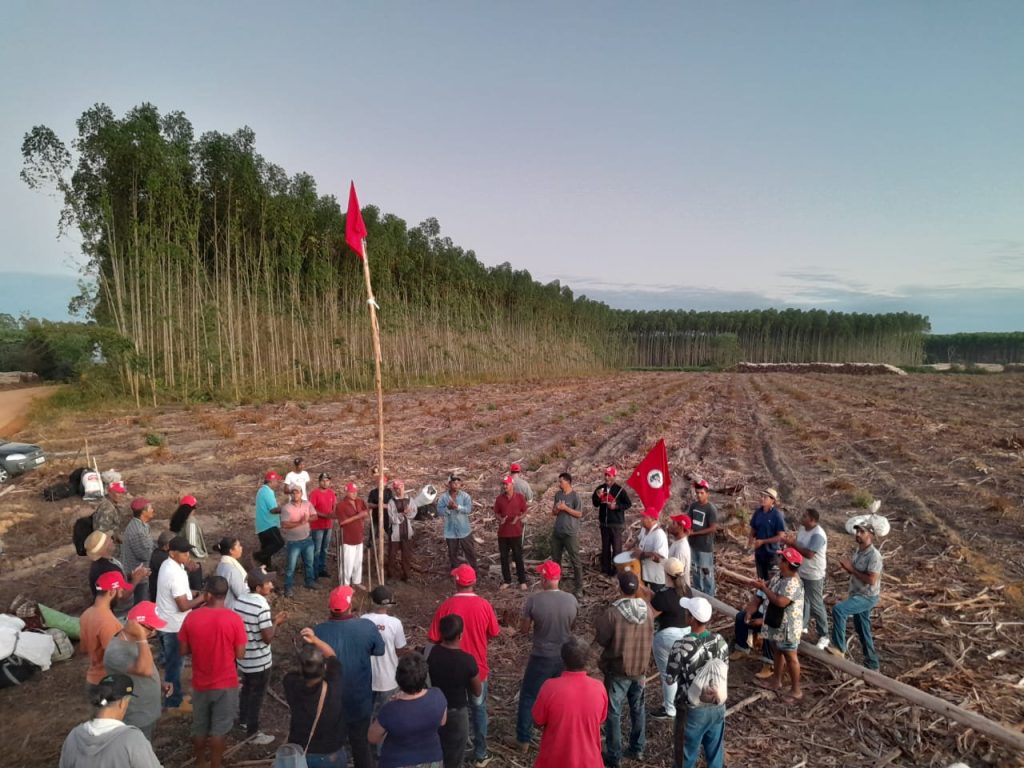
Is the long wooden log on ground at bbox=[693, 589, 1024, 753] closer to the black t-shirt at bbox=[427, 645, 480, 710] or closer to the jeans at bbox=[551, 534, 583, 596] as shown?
the jeans at bbox=[551, 534, 583, 596]

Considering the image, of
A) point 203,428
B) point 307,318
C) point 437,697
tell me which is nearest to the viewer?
point 437,697

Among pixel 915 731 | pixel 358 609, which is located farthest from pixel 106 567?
pixel 915 731

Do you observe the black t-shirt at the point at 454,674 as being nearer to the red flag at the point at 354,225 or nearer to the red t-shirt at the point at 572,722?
the red t-shirt at the point at 572,722

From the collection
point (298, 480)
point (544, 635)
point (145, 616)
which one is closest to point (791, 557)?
point (544, 635)

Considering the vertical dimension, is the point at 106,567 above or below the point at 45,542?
above

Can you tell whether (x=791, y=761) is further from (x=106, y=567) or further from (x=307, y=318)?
(x=307, y=318)

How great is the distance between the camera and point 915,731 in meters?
6.61

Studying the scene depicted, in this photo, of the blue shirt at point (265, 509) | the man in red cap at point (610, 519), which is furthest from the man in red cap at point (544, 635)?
the blue shirt at point (265, 509)

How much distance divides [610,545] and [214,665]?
7.17m

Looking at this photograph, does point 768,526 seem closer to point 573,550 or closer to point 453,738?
point 573,550

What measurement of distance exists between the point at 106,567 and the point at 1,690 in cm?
262

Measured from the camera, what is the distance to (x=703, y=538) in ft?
31.4

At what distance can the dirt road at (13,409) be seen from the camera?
82.2 feet

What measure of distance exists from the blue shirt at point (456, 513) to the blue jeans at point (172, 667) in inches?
179
